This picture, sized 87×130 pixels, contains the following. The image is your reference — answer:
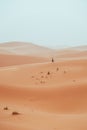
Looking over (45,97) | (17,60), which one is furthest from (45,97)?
(17,60)

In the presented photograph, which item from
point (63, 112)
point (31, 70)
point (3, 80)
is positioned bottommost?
point (63, 112)

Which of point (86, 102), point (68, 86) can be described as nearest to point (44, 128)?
point (86, 102)

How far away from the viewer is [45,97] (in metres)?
6.31

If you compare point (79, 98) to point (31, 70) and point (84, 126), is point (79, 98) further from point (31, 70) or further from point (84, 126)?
point (31, 70)

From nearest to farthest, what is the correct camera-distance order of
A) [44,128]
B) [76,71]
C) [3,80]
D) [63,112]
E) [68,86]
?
[44,128], [63,112], [68,86], [3,80], [76,71]

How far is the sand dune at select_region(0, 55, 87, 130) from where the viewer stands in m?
4.45

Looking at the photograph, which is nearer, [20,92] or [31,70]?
[20,92]

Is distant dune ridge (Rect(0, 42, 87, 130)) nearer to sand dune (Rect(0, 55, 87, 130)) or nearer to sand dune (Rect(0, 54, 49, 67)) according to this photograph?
sand dune (Rect(0, 55, 87, 130))

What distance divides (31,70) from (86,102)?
3402 mm

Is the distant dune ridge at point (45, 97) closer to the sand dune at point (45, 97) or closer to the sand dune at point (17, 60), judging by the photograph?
the sand dune at point (45, 97)

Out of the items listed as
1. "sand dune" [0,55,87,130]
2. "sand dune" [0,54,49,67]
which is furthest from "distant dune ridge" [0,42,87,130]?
"sand dune" [0,54,49,67]

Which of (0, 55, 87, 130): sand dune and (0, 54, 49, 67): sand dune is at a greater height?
(0, 54, 49, 67): sand dune

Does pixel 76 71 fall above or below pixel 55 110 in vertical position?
above

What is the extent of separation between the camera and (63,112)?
5355 mm
